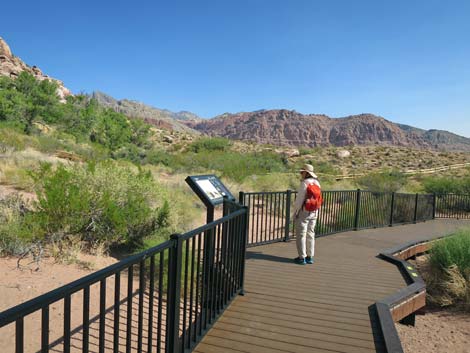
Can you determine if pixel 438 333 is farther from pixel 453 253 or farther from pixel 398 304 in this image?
pixel 453 253

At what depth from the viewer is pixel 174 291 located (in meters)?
2.96

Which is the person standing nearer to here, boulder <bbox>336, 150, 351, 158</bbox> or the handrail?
the handrail

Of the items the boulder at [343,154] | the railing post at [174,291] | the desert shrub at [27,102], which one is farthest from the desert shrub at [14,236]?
the boulder at [343,154]

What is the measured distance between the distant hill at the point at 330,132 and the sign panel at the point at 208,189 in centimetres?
14669

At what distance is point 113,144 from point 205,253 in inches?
1182

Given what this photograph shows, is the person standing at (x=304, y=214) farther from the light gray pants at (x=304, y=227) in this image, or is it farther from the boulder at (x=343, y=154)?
the boulder at (x=343, y=154)

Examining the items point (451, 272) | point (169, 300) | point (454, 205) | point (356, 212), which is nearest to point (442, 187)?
point (454, 205)

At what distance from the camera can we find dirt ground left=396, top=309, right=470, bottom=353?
5602 millimetres

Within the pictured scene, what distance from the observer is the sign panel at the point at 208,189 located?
4957 millimetres

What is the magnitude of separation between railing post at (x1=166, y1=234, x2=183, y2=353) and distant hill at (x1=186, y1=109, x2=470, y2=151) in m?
149

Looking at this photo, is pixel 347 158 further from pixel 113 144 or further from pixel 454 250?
pixel 454 250

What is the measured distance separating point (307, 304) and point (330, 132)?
6333 inches

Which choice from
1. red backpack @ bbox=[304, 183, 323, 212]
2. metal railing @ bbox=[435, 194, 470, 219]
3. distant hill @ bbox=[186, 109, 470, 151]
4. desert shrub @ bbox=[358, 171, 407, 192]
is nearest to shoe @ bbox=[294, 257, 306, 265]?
red backpack @ bbox=[304, 183, 323, 212]

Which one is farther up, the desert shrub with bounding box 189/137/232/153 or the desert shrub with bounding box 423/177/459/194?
the desert shrub with bounding box 189/137/232/153
